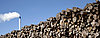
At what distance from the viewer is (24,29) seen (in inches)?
288

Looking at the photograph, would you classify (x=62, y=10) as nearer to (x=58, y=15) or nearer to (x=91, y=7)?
(x=58, y=15)

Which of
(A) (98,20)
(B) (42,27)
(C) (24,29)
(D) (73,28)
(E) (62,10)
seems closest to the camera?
(A) (98,20)

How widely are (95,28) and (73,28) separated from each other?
73 cm

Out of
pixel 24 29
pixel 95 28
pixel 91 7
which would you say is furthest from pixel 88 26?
pixel 24 29

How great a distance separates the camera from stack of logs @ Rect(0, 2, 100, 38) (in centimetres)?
477

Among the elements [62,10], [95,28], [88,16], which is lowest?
[95,28]

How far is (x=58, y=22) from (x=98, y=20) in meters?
1.48

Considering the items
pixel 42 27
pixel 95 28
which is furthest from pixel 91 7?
pixel 42 27

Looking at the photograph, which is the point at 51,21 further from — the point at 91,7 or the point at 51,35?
the point at 91,7

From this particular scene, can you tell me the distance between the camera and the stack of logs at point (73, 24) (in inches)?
188

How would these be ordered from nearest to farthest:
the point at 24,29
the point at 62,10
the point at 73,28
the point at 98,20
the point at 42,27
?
the point at 98,20, the point at 73,28, the point at 62,10, the point at 42,27, the point at 24,29

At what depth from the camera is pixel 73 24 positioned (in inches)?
204

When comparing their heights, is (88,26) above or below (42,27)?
below

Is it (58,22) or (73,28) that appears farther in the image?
(58,22)
